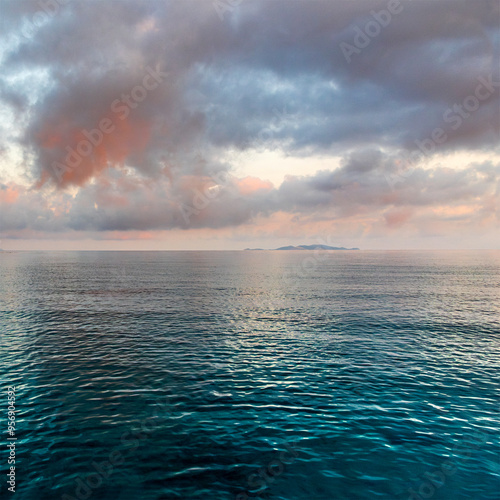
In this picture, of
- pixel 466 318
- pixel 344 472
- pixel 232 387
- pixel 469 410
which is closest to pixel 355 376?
pixel 469 410

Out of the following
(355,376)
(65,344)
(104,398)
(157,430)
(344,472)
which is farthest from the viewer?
(65,344)

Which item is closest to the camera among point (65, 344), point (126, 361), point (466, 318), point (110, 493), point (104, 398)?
point (110, 493)

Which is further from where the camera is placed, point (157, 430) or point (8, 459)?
point (157, 430)

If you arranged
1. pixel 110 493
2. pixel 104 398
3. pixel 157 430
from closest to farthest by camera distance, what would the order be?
pixel 110 493 < pixel 157 430 < pixel 104 398

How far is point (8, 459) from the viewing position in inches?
789

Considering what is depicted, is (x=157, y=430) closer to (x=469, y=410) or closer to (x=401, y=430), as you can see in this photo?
(x=401, y=430)

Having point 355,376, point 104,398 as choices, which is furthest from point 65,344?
point 355,376

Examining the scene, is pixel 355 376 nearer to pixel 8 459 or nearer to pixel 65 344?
pixel 8 459

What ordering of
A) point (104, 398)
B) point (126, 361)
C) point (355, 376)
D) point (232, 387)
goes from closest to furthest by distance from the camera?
1. point (104, 398)
2. point (232, 387)
3. point (355, 376)
4. point (126, 361)

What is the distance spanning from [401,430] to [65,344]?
4076cm

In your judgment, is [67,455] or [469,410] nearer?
[67,455]

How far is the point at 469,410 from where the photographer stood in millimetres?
26609

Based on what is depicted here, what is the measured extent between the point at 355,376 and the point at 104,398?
23.1 metres

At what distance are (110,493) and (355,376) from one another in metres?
24.0
